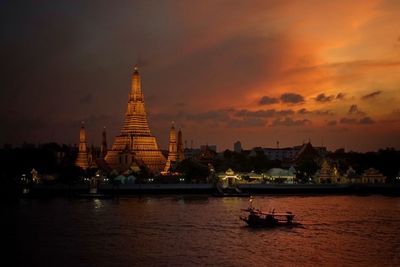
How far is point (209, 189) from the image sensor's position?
82.8 m

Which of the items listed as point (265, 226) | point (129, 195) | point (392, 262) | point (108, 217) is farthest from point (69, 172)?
point (392, 262)

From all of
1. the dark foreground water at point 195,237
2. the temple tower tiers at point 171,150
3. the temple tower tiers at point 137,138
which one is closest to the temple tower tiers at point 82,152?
the temple tower tiers at point 137,138

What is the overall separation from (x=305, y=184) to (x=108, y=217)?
143ft

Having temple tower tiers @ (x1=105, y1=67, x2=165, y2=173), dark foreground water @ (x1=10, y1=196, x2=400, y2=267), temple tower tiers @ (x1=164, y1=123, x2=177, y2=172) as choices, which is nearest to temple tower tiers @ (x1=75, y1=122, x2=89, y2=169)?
temple tower tiers @ (x1=105, y1=67, x2=165, y2=173)

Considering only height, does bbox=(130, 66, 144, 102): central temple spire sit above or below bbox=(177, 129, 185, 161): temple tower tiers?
above

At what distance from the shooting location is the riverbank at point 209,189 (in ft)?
260

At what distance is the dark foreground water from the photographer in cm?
3269

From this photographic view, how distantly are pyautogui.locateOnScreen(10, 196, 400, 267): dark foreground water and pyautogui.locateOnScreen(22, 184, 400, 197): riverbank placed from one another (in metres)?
20.0

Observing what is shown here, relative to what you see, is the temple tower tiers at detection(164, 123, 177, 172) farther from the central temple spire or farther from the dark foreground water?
the dark foreground water

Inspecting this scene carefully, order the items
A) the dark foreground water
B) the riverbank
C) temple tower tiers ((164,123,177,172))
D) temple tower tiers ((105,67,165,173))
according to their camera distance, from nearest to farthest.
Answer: the dark foreground water
the riverbank
temple tower tiers ((105,67,165,173))
temple tower tiers ((164,123,177,172))

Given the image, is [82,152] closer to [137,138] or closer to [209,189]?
[137,138]

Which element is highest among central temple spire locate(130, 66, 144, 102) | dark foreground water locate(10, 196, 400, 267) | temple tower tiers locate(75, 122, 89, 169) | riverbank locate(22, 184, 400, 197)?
central temple spire locate(130, 66, 144, 102)

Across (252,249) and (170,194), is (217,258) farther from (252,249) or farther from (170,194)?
(170,194)

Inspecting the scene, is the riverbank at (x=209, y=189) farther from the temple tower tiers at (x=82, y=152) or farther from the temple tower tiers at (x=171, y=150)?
the temple tower tiers at (x=171, y=150)
